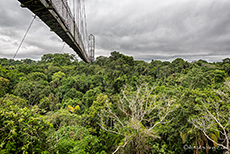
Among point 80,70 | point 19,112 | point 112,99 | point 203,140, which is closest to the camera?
point 19,112

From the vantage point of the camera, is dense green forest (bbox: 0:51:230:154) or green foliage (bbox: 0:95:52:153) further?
dense green forest (bbox: 0:51:230:154)

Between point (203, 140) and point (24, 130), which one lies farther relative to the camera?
point (203, 140)

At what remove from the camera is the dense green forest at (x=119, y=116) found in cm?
236

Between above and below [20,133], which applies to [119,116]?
below

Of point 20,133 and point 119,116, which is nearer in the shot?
point 20,133

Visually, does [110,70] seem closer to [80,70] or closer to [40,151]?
[80,70]

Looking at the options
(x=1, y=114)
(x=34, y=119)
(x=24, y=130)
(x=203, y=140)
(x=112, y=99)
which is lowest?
(x=203, y=140)

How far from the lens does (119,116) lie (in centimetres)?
892

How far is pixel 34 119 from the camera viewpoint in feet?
7.39

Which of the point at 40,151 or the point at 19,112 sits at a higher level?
the point at 19,112

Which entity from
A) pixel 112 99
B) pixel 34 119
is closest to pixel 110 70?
pixel 112 99

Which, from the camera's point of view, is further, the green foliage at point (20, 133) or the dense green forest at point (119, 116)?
the dense green forest at point (119, 116)

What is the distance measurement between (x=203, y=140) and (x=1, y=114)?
720 centimetres

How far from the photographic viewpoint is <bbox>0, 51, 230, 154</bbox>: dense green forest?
236 centimetres
